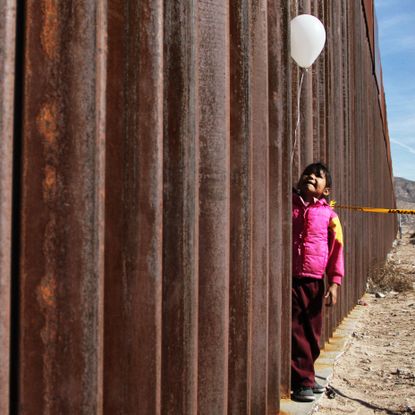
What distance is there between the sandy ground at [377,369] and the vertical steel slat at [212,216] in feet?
4.84

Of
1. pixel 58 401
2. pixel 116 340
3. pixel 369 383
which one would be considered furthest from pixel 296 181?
pixel 58 401

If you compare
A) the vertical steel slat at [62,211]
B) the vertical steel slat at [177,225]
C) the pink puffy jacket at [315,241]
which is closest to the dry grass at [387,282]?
the pink puffy jacket at [315,241]

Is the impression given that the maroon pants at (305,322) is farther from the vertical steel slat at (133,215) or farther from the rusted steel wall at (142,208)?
the vertical steel slat at (133,215)

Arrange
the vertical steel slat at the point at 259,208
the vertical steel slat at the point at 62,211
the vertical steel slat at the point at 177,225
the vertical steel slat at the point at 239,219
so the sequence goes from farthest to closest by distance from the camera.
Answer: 1. the vertical steel slat at the point at 259,208
2. the vertical steel slat at the point at 239,219
3. the vertical steel slat at the point at 177,225
4. the vertical steel slat at the point at 62,211

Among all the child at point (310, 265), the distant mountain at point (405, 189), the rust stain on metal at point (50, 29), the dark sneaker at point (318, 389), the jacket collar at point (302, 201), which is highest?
the distant mountain at point (405, 189)

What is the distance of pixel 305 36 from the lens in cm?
403

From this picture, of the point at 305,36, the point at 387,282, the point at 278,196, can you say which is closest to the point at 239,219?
the point at 278,196

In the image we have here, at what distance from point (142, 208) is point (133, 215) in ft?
0.13

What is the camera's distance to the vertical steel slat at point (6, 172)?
1730 mm

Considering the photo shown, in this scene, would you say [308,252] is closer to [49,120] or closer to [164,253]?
[164,253]

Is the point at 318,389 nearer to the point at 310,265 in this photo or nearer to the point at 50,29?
the point at 310,265

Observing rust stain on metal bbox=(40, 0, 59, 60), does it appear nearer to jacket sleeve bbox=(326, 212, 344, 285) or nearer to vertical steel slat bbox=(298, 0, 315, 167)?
jacket sleeve bbox=(326, 212, 344, 285)

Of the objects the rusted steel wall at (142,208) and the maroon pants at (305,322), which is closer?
the rusted steel wall at (142,208)

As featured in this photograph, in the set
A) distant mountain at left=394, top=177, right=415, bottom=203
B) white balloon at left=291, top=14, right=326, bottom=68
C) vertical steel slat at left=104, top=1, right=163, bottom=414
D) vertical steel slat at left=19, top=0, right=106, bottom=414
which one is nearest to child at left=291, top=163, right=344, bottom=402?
white balloon at left=291, top=14, right=326, bottom=68
